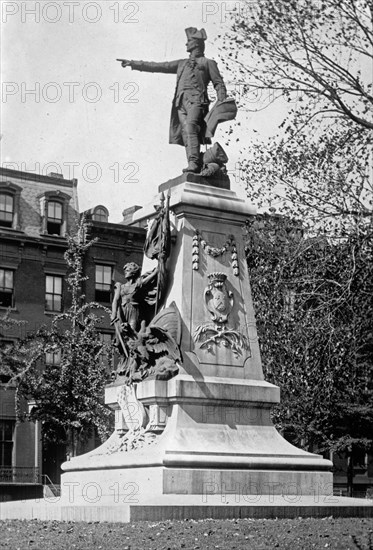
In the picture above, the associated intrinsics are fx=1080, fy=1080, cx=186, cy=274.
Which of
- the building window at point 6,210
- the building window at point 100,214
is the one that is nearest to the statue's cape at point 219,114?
the building window at point 6,210

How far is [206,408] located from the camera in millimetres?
16859

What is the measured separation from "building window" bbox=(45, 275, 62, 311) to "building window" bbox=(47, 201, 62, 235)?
99.2 inches

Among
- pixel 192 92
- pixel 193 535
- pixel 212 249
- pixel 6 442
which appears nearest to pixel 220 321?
pixel 212 249

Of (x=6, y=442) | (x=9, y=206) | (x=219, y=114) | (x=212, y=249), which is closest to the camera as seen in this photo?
(x=212, y=249)

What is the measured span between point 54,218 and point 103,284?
4319 millimetres

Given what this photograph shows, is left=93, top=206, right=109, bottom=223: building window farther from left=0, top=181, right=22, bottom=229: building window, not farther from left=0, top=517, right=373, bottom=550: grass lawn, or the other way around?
left=0, top=517, right=373, bottom=550: grass lawn

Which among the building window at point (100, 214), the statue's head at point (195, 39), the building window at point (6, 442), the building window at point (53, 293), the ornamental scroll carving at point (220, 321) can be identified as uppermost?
the building window at point (100, 214)

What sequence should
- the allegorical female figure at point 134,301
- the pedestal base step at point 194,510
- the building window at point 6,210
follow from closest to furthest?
1. the pedestal base step at point 194,510
2. the allegorical female figure at point 134,301
3. the building window at point 6,210

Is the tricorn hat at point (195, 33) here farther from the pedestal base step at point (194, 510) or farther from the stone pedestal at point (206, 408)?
the pedestal base step at point (194, 510)

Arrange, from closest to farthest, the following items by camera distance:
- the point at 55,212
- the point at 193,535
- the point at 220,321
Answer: the point at 193,535, the point at 220,321, the point at 55,212

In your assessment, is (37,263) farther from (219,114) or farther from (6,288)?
(219,114)

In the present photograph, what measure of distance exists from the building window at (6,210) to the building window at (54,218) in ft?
6.95

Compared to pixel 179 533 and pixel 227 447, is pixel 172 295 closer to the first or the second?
pixel 227 447

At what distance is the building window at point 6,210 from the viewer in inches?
2138
